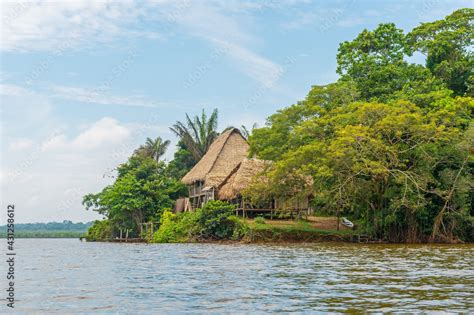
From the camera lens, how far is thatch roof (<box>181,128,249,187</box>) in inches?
1384

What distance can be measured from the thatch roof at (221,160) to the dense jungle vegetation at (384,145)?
3.23 meters

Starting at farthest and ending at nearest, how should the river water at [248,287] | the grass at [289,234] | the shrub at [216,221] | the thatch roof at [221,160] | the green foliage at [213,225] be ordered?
the thatch roof at [221,160] < the shrub at [216,221] < the green foliage at [213,225] < the grass at [289,234] < the river water at [248,287]

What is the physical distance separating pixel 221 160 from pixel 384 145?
45.3 feet

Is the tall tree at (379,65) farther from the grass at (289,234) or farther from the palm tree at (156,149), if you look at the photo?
the palm tree at (156,149)

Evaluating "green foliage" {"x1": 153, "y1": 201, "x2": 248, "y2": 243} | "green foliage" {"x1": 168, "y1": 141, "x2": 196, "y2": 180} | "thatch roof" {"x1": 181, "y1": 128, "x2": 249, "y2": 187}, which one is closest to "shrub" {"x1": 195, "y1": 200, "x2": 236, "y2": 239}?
"green foliage" {"x1": 153, "y1": 201, "x2": 248, "y2": 243}

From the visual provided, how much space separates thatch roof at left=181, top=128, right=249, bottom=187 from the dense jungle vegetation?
3.23 meters

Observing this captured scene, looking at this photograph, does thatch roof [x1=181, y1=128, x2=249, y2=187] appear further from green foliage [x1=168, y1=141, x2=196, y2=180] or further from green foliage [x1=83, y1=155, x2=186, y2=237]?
green foliage [x1=168, y1=141, x2=196, y2=180]

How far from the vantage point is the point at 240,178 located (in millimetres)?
32094

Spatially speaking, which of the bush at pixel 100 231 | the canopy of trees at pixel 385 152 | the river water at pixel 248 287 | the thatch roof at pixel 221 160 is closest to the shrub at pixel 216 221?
the canopy of trees at pixel 385 152

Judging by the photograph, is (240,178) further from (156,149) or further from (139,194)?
(156,149)

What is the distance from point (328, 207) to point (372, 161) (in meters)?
4.83

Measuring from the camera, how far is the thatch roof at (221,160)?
115ft

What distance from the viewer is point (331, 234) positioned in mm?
28031

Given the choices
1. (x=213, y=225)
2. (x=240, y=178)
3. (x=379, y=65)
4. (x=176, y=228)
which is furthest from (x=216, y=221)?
(x=379, y=65)
